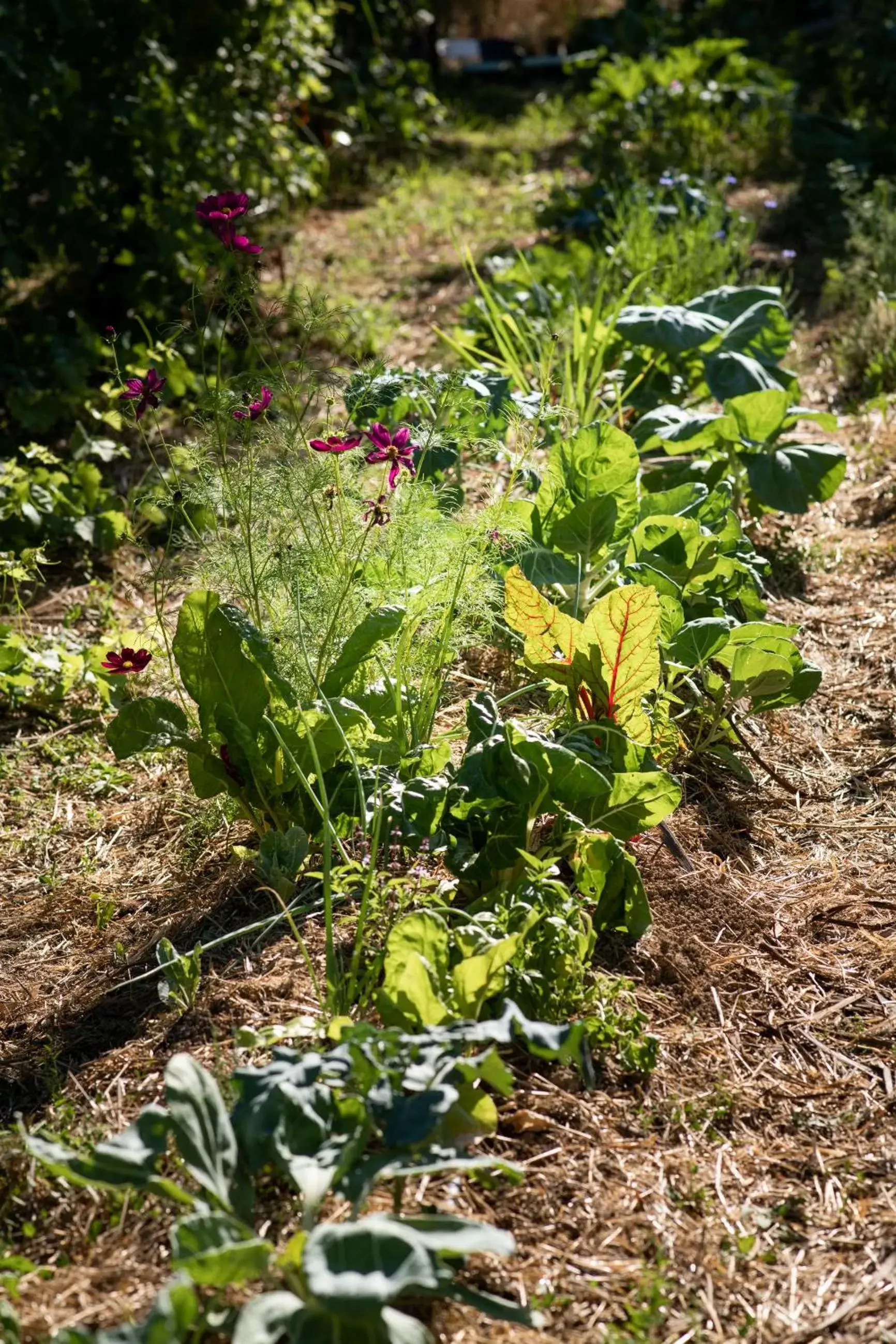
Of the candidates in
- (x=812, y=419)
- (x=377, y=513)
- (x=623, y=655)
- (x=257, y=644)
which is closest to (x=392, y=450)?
(x=377, y=513)

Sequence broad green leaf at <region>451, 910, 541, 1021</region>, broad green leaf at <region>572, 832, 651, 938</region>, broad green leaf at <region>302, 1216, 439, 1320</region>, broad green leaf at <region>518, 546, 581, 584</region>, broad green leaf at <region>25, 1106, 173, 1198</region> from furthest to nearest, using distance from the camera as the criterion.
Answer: broad green leaf at <region>518, 546, 581, 584</region> < broad green leaf at <region>572, 832, 651, 938</region> < broad green leaf at <region>451, 910, 541, 1021</region> < broad green leaf at <region>25, 1106, 173, 1198</region> < broad green leaf at <region>302, 1216, 439, 1320</region>

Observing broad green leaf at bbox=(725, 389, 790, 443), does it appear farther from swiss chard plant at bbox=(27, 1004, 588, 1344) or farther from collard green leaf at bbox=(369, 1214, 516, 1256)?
collard green leaf at bbox=(369, 1214, 516, 1256)

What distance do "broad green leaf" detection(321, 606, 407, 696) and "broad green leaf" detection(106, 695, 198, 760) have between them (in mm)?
268

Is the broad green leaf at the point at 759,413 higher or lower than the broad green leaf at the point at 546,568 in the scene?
higher

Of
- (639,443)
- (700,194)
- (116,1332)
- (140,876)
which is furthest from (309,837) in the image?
(700,194)

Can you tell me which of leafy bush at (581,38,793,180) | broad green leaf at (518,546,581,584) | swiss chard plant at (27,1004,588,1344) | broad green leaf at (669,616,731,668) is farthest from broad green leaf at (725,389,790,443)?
leafy bush at (581,38,793,180)

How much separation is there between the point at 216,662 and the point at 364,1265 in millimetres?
1071

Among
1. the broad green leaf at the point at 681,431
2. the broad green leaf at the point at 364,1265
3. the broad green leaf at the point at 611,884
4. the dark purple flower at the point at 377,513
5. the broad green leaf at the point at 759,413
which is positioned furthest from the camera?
the broad green leaf at the point at 681,431

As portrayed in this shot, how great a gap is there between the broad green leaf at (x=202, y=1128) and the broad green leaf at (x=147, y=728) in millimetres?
748

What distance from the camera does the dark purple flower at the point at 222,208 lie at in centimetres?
198

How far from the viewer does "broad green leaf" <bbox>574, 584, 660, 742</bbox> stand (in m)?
2.12

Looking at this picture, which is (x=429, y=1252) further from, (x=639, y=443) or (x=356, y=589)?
(x=639, y=443)

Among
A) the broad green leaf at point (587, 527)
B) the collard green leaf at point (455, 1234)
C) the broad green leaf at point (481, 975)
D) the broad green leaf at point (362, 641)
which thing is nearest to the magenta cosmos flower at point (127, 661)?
the broad green leaf at point (362, 641)

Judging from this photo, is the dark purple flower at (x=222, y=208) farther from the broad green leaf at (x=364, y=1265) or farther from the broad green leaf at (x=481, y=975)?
the broad green leaf at (x=364, y=1265)
